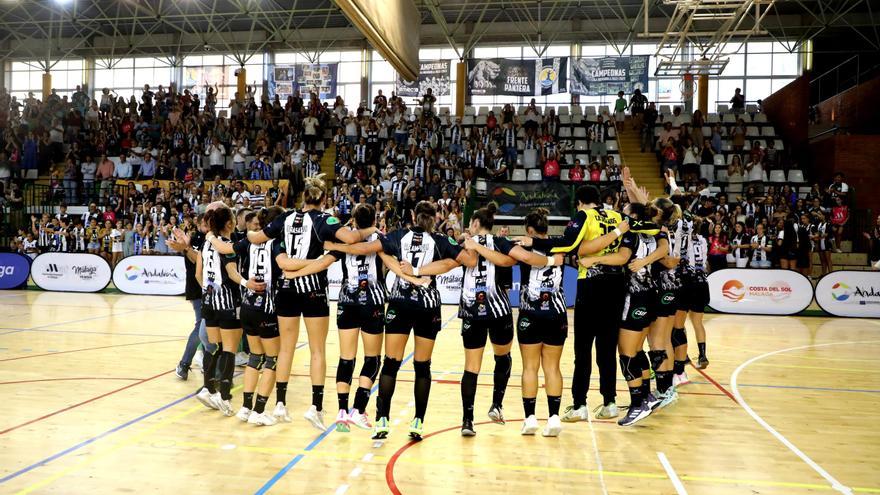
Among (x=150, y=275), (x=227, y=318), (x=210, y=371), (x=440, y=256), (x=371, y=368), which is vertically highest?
(x=440, y=256)

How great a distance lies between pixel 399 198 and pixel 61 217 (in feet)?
33.5

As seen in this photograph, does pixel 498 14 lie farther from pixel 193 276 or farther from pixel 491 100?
pixel 193 276

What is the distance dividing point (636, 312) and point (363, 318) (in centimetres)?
254

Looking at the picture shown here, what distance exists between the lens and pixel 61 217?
21312mm

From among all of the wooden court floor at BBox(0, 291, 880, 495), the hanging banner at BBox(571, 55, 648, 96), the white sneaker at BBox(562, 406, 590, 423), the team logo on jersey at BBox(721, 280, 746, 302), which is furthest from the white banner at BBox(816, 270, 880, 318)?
the hanging banner at BBox(571, 55, 648, 96)

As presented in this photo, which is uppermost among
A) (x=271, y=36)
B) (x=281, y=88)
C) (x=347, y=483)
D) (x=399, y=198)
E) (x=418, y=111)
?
(x=271, y=36)

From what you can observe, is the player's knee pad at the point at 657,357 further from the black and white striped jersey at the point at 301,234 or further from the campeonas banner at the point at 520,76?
the campeonas banner at the point at 520,76

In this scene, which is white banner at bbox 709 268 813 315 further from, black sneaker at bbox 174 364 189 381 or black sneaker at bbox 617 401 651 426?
black sneaker at bbox 174 364 189 381

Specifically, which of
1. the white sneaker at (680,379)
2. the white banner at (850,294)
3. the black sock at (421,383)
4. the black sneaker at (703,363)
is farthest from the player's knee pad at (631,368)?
the white banner at (850,294)

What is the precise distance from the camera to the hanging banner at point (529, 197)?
18.9 meters

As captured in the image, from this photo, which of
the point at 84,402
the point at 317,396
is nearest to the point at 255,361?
the point at 317,396

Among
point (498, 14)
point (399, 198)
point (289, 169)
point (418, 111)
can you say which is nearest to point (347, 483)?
point (399, 198)

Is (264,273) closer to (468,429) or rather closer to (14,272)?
(468,429)

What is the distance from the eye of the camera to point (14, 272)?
17922 mm
